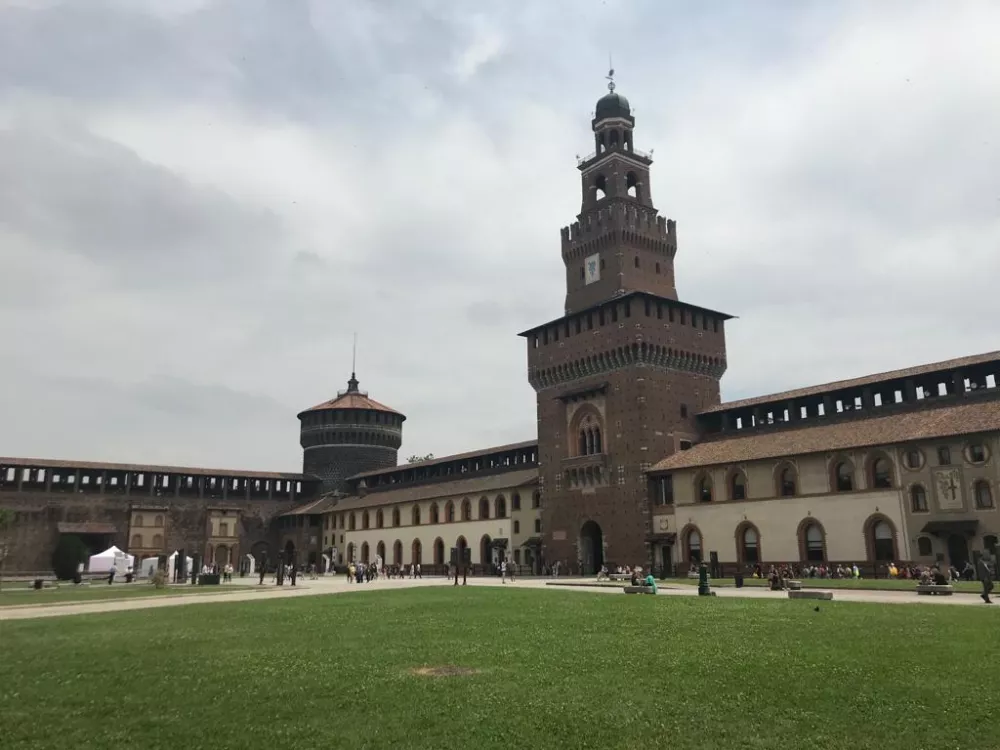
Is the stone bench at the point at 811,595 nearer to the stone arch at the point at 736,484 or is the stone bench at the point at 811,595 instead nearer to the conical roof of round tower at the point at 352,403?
the stone arch at the point at 736,484

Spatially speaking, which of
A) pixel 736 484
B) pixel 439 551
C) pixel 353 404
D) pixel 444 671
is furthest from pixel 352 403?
pixel 444 671

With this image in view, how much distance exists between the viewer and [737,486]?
46094 mm

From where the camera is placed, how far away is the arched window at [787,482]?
4331 centimetres

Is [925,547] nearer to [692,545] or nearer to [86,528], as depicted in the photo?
[692,545]

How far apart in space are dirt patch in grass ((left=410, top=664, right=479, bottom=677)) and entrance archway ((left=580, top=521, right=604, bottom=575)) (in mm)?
41666

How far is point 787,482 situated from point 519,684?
36.0 metres

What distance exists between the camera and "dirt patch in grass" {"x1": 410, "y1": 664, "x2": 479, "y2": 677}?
11.9m

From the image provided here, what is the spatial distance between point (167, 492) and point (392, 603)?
6097 centimetres

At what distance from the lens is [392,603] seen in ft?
82.9

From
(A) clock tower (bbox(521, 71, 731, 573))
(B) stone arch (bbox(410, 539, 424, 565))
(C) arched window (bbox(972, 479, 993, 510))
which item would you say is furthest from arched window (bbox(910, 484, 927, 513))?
(B) stone arch (bbox(410, 539, 424, 565))

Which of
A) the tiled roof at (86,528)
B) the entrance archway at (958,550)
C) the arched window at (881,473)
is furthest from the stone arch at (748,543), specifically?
the tiled roof at (86,528)

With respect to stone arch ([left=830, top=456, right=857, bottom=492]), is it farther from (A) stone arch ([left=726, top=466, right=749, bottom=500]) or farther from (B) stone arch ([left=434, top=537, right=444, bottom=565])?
(B) stone arch ([left=434, top=537, right=444, bottom=565])

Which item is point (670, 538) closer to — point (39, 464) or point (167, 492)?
point (167, 492)

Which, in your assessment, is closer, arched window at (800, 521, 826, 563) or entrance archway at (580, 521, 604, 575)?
arched window at (800, 521, 826, 563)
